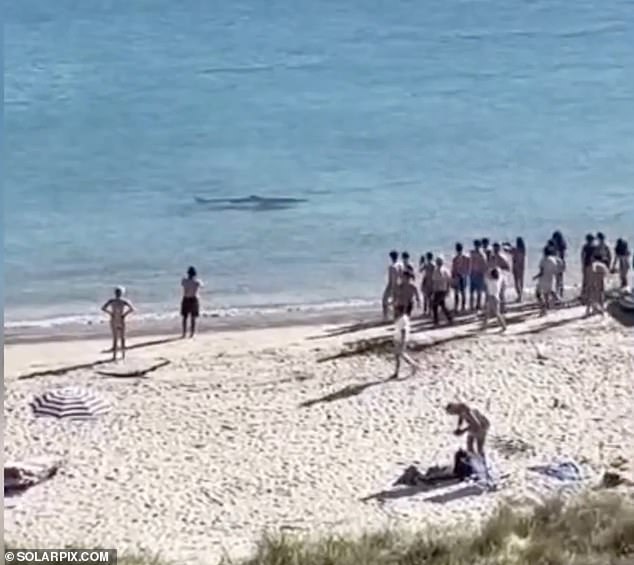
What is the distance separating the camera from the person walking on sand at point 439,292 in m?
17.7

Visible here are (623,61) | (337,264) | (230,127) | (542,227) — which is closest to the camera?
(337,264)

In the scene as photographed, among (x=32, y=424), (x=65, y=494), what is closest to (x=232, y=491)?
(x=65, y=494)

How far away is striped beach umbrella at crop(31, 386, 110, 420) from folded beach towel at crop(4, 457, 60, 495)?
3.80 feet

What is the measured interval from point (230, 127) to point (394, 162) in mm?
4506

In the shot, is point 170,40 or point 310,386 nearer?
point 310,386

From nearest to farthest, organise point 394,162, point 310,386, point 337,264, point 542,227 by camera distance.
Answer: point 310,386 → point 337,264 → point 542,227 → point 394,162

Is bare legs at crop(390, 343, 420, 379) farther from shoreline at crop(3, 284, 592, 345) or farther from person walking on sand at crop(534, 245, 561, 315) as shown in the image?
shoreline at crop(3, 284, 592, 345)

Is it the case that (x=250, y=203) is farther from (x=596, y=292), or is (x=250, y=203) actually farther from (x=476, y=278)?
(x=596, y=292)

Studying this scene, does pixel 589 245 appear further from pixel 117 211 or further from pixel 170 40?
pixel 170 40

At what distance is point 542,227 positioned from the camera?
26641 millimetres

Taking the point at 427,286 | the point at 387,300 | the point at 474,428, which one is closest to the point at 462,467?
the point at 474,428

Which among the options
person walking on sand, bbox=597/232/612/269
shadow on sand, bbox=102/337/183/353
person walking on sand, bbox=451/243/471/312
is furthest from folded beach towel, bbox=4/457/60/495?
person walking on sand, bbox=597/232/612/269

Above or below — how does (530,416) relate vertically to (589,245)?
below

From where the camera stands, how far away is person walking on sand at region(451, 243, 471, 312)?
18234mm
